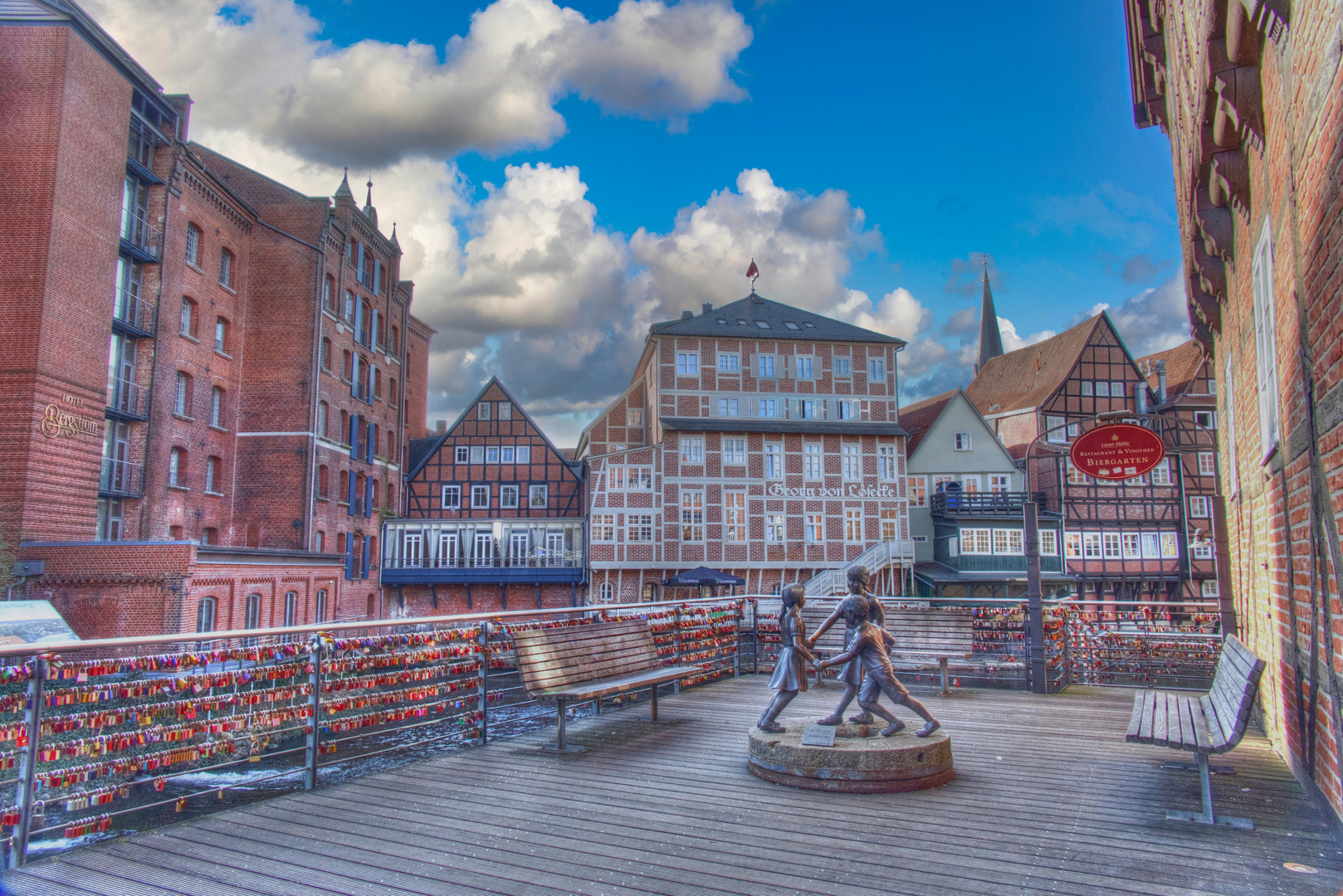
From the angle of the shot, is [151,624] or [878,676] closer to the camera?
[878,676]

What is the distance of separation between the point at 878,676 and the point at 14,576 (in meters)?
20.6

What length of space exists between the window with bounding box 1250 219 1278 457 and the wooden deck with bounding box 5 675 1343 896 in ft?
8.48

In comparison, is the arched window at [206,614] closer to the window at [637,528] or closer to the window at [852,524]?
the window at [637,528]

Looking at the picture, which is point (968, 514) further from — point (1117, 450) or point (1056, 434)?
point (1117, 450)

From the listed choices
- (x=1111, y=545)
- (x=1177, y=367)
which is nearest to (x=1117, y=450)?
(x=1111, y=545)

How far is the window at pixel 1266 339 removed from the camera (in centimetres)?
569

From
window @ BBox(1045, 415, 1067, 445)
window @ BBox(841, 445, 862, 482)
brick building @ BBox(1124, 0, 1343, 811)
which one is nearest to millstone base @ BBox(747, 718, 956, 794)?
brick building @ BBox(1124, 0, 1343, 811)

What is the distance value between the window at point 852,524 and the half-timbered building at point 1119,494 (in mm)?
7819

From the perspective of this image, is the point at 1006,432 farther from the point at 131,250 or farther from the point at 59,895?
the point at 59,895

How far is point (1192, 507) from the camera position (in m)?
37.7

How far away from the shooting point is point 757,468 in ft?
117

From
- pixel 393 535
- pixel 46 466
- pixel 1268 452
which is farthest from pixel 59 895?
pixel 393 535

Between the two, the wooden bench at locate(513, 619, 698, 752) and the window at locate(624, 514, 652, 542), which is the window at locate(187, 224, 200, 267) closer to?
the window at locate(624, 514, 652, 542)

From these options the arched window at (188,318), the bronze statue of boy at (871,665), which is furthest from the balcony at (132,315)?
the bronze statue of boy at (871,665)
